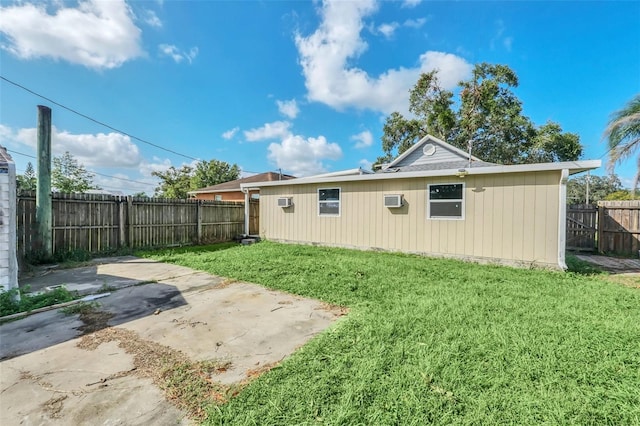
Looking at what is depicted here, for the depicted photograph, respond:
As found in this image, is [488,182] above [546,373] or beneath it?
above

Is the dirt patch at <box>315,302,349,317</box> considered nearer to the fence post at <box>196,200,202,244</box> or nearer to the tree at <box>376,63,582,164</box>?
the fence post at <box>196,200,202,244</box>

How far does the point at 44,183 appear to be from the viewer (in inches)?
250

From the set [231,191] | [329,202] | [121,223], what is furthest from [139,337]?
[231,191]

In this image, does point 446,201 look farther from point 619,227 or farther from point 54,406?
point 54,406

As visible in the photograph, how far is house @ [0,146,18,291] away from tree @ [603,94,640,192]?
1488 cm

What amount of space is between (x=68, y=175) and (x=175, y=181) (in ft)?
35.1

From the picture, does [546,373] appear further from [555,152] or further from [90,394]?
[555,152]

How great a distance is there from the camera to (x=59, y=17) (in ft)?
22.2

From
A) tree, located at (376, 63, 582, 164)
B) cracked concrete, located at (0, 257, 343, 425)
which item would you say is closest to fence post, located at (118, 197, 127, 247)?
cracked concrete, located at (0, 257, 343, 425)

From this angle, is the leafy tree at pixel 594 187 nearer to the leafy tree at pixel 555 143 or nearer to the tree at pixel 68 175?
the leafy tree at pixel 555 143

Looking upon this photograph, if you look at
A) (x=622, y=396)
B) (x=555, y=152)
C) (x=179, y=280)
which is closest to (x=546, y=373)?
(x=622, y=396)

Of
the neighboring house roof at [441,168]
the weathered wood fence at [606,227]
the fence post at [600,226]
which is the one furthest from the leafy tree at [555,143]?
the fence post at [600,226]

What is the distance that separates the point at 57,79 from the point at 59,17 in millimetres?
2888

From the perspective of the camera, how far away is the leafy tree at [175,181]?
86.8ft
